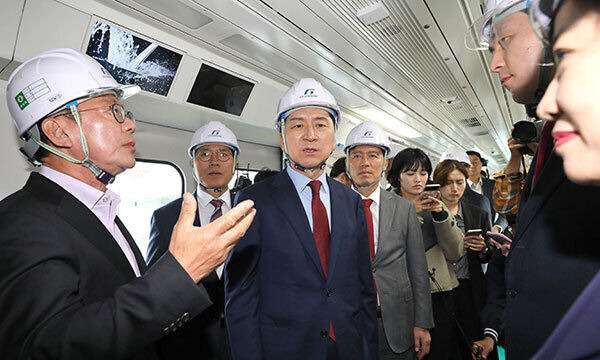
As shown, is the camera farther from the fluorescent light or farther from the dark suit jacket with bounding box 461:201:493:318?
the fluorescent light

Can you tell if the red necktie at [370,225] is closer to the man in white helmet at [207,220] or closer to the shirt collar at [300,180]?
the shirt collar at [300,180]

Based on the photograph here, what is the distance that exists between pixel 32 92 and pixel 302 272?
5.19 ft

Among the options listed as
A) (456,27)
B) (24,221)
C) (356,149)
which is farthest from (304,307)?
(456,27)

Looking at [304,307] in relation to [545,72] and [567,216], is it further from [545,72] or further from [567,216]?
[545,72]

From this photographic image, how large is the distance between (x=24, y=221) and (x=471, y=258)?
336 cm

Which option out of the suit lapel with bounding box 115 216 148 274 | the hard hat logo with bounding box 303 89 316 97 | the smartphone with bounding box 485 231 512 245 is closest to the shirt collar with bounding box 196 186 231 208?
the suit lapel with bounding box 115 216 148 274

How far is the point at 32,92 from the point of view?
135 cm

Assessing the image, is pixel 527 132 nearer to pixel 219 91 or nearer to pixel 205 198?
pixel 205 198

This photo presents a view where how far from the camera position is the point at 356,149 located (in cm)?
292

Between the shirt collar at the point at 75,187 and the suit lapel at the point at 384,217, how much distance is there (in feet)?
6.23

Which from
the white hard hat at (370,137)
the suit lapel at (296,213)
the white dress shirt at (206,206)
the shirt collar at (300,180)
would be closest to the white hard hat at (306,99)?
the shirt collar at (300,180)

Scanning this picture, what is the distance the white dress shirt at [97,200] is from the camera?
1309 mm

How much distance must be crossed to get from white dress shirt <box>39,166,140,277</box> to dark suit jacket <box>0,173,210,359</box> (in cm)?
16

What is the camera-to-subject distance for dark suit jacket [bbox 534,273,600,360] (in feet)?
1.60
